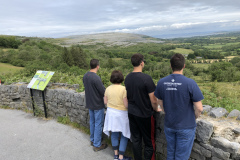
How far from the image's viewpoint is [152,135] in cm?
339

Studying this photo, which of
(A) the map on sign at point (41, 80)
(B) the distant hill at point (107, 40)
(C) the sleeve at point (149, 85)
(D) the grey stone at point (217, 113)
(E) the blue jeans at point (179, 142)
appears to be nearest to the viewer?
(E) the blue jeans at point (179, 142)

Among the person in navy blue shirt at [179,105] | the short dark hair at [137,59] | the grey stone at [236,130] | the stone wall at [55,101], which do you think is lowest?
the stone wall at [55,101]

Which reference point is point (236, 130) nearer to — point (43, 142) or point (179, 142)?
point (179, 142)

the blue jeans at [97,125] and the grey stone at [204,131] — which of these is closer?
the grey stone at [204,131]

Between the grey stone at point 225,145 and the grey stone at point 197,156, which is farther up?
the grey stone at point 225,145

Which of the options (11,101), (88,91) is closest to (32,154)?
(88,91)

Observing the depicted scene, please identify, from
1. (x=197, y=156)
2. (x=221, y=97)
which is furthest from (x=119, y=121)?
(x=221, y=97)

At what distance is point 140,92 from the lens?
316 centimetres

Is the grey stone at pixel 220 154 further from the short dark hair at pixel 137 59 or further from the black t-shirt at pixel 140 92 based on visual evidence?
the short dark hair at pixel 137 59

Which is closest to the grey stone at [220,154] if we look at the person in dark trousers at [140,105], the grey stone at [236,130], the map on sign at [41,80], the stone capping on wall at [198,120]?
the stone capping on wall at [198,120]

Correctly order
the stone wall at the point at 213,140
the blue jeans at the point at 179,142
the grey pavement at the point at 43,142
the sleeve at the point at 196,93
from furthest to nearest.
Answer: the grey pavement at the point at 43,142 → the stone wall at the point at 213,140 → the blue jeans at the point at 179,142 → the sleeve at the point at 196,93

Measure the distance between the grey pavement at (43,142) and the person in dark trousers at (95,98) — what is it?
0.36 m

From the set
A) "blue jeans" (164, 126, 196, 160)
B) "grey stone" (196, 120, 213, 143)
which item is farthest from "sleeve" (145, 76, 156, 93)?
"grey stone" (196, 120, 213, 143)

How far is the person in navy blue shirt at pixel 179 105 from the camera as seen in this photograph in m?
2.59
